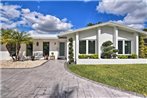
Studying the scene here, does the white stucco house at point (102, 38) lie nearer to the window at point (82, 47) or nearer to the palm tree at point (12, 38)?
the window at point (82, 47)

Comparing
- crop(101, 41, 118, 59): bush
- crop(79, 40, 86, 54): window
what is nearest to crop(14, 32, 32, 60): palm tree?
crop(79, 40, 86, 54): window

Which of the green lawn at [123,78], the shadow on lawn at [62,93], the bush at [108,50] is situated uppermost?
the bush at [108,50]

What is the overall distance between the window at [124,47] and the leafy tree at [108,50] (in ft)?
4.65

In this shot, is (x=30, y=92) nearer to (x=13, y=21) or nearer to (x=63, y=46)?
(x=63, y=46)

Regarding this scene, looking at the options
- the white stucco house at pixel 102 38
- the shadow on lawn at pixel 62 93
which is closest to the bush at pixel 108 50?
the white stucco house at pixel 102 38

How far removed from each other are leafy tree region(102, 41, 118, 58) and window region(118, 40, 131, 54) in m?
1.42

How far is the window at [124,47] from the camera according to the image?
69.9 feet

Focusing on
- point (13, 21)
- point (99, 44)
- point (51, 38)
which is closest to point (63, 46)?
point (51, 38)

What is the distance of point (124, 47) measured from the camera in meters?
21.5

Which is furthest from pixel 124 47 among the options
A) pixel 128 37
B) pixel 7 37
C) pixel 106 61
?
pixel 7 37

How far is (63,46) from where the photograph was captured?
24.8 meters

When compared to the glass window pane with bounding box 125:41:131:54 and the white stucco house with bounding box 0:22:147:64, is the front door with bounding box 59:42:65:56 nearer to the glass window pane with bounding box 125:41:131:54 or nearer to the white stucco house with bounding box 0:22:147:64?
the white stucco house with bounding box 0:22:147:64

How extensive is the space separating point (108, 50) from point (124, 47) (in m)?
2.74

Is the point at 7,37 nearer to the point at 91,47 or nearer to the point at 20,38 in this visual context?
the point at 20,38
